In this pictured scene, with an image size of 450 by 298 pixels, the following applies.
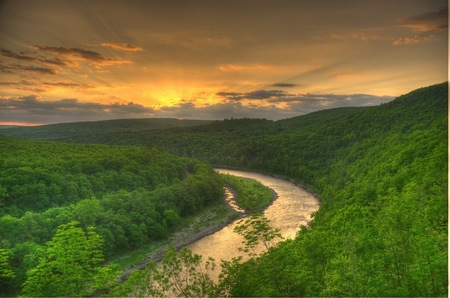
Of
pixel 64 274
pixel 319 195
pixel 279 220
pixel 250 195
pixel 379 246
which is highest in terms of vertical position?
pixel 379 246

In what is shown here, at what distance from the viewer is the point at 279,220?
176 ft

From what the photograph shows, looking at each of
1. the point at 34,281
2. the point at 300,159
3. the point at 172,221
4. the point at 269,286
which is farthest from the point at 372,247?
the point at 300,159

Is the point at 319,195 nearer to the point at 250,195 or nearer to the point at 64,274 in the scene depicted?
the point at 250,195

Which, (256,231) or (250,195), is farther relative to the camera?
(250,195)

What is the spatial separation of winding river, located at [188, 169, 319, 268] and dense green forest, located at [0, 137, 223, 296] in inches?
278

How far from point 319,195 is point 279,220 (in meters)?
20.8

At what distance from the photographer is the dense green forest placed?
3488cm

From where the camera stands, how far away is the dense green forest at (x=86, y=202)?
3488cm

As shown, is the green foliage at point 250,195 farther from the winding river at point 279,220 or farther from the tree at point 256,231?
the tree at point 256,231

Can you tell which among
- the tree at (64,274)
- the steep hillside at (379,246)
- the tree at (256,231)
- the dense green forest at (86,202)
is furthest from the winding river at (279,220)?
the tree at (64,274)

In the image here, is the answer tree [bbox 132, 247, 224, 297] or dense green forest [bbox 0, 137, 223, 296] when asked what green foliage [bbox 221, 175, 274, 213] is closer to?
dense green forest [bbox 0, 137, 223, 296]

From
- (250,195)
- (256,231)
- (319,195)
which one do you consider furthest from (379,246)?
(319,195)

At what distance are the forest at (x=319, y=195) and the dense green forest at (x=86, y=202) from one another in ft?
0.61

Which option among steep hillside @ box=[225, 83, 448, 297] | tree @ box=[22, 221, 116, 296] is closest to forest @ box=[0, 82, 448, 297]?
steep hillside @ box=[225, 83, 448, 297]
